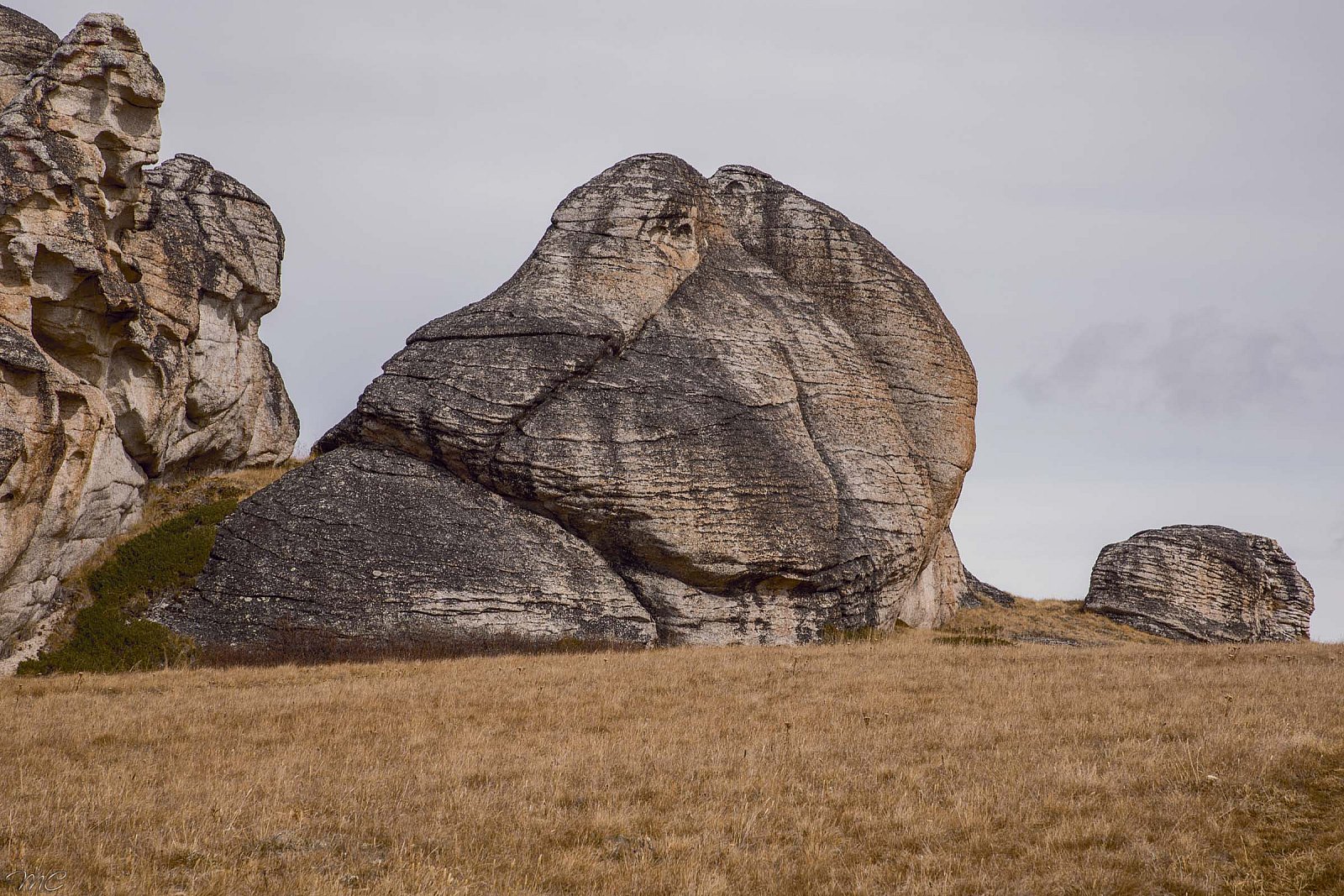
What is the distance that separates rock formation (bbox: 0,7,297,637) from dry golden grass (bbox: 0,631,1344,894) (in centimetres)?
547

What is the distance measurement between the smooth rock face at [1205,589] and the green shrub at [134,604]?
41035 millimetres

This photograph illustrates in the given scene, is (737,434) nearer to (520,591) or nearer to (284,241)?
(520,591)

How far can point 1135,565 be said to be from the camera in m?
51.9

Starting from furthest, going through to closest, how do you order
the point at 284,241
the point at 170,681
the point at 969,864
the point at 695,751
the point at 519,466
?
the point at 284,241 < the point at 519,466 < the point at 170,681 < the point at 695,751 < the point at 969,864

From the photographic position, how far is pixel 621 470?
32.8 m

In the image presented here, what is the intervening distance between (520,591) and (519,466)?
4.15 metres

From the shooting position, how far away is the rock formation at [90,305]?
85.6ft

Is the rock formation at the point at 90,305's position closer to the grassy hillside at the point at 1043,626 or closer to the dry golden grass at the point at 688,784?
the dry golden grass at the point at 688,784

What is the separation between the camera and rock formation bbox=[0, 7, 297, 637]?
26078mm

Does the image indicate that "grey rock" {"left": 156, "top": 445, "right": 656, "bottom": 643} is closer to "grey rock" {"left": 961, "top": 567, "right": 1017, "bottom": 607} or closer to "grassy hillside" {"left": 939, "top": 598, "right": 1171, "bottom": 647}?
"grassy hillside" {"left": 939, "top": 598, "right": 1171, "bottom": 647}

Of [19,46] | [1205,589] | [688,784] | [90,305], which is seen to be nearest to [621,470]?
[90,305]

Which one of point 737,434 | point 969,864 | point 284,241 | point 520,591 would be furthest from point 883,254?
point 969,864

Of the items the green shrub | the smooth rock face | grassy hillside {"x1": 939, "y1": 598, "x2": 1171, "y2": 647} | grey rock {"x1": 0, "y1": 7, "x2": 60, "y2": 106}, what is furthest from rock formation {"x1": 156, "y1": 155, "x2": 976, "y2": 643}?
grey rock {"x1": 0, "y1": 7, "x2": 60, "y2": 106}

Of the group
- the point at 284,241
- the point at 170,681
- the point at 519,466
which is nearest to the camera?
the point at 170,681
